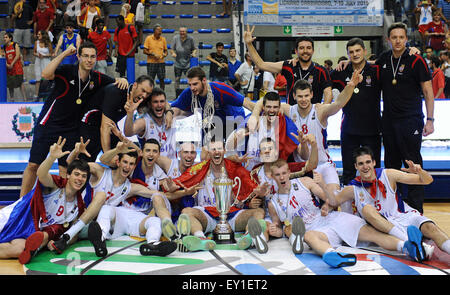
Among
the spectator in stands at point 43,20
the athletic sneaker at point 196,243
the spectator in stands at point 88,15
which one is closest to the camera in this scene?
the athletic sneaker at point 196,243

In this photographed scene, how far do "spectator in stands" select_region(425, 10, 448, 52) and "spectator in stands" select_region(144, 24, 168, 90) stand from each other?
6421mm

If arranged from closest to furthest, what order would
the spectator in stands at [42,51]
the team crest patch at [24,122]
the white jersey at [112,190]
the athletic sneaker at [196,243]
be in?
the athletic sneaker at [196,243]
the white jersey at [112,190]
the team crest patch at [24,122]
the spectator in stands at [42,51]

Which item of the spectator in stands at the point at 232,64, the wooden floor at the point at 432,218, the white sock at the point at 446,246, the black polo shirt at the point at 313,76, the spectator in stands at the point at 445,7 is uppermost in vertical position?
the spectator in stands at the point at 445,7

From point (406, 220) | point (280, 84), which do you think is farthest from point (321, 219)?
point (280, 84)

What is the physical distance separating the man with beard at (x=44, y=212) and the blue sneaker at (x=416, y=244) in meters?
2.61

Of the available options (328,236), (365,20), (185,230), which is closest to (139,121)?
(185,230)

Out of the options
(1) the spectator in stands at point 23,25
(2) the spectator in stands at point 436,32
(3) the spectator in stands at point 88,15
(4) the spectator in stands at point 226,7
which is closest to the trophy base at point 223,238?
(3) the spectator in stands at point 88,15

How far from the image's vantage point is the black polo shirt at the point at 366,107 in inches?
212

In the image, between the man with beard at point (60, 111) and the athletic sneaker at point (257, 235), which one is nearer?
the athletic sneaker at point (257, 235)

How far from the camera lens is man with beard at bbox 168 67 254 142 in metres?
5.52

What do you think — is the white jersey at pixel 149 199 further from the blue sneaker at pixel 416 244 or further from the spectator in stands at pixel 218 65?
the spectator in stands at pixel 218 65

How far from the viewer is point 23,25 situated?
40.1ft
